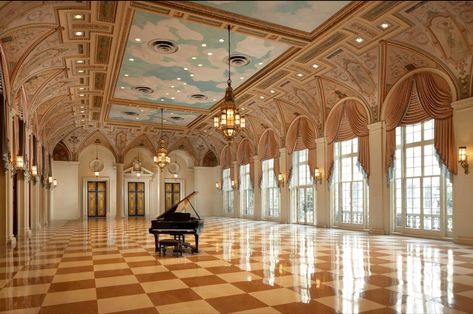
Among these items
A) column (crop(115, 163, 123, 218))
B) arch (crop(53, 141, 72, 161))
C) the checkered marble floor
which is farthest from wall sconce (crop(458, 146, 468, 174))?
arch (crop(53, 141, 72, 161))

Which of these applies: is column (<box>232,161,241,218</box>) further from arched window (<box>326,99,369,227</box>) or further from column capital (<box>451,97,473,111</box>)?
column capital (<box>451,97,473,111</box>)

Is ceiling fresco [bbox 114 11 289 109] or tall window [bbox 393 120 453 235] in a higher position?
ceiling fresco [bbox 114 11 289 109]

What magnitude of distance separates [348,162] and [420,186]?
11.8ft

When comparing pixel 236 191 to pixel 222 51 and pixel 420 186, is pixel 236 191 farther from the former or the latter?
pixel 222 51

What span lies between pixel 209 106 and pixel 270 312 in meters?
15.0

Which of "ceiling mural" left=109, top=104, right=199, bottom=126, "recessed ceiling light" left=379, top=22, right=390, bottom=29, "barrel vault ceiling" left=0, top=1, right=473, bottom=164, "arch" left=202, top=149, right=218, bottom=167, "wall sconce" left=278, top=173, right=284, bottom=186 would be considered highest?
"recessed ceiling light" left=379, top=22, right=390, bottom=29

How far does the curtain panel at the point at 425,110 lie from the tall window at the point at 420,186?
409 mm

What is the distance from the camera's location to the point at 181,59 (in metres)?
11.9

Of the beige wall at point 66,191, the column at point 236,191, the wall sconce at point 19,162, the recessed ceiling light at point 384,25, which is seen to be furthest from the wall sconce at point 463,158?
the beige wall at point 66,191

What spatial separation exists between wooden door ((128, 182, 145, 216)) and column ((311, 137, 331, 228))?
52.0 feet

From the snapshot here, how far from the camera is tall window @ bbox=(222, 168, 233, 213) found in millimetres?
27484

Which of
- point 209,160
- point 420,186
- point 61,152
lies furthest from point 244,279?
point 209,160

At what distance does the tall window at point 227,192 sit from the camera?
27484mm

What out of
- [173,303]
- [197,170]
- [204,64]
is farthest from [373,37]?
[197,170]
